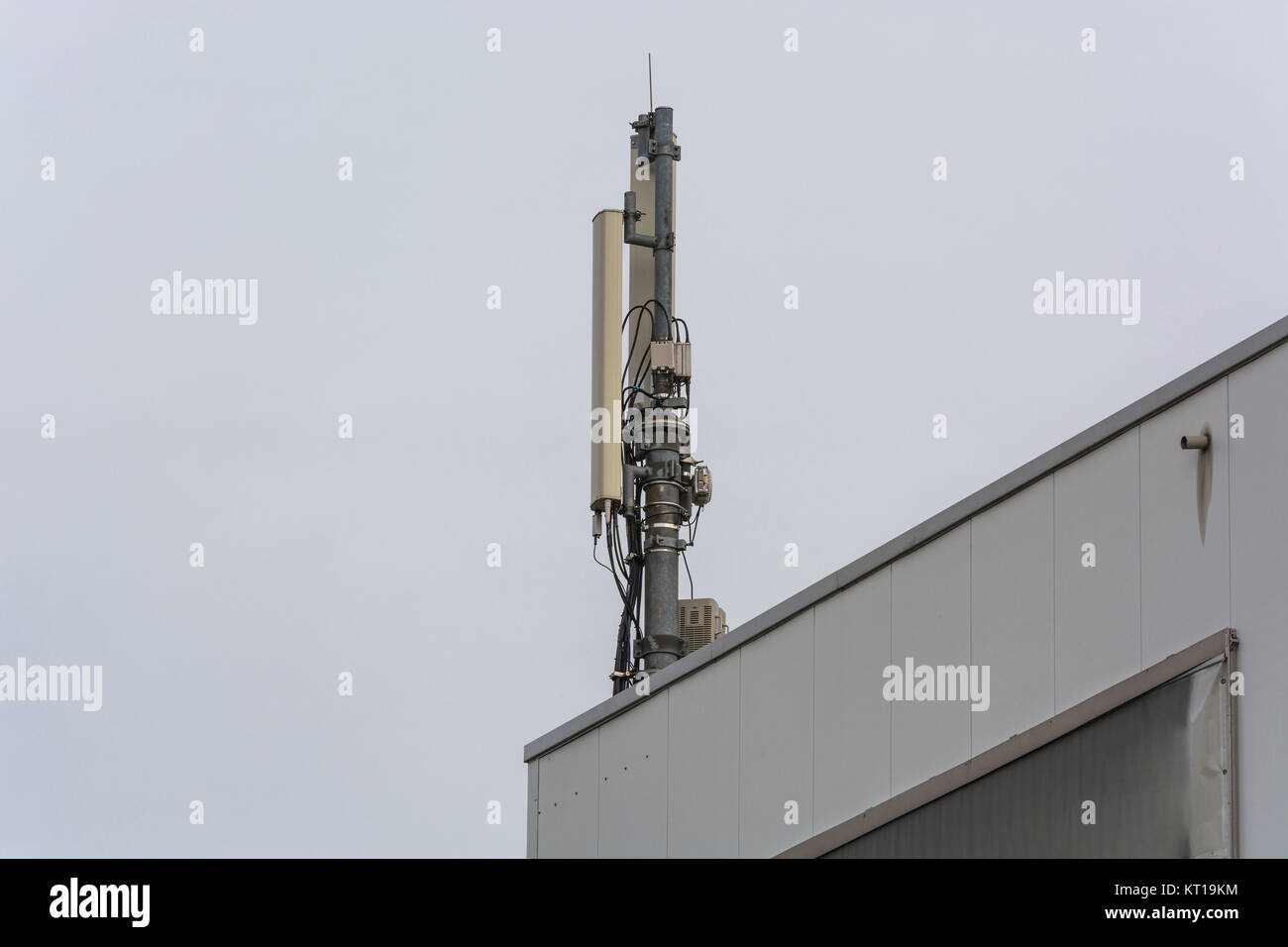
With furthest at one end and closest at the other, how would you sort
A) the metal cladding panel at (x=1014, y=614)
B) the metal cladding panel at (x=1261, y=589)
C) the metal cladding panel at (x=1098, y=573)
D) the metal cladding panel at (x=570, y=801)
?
the metal cladding panel at (x=570, y=801) < the metal cladding panel at (x=1014, y=614) < the metal cladding panel at (x=1098, y=573) < the metal cladding panel at (x=1261, y=589)

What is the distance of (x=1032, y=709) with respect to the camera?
12273mm

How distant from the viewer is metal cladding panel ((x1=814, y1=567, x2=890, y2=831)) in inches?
522

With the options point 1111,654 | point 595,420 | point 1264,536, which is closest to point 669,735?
point 1111,654

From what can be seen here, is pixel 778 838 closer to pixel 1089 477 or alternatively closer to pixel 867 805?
pixel 867 805

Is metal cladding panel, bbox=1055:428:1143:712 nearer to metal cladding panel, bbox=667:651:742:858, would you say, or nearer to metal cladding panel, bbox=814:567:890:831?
metal cladding panel, bbox=814:567:890:831

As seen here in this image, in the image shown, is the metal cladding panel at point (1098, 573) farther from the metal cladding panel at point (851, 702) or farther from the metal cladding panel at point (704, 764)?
the metal cladding panel at point (704, 764)

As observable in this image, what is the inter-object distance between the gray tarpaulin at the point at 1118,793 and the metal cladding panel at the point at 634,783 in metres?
2.46

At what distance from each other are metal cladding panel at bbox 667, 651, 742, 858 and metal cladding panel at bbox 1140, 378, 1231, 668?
3530 mm

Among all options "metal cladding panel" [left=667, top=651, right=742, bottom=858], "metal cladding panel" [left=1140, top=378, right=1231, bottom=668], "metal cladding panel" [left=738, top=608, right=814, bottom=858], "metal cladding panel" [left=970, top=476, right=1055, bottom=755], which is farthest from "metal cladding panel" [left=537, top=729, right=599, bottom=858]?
"metal cladding panel" [left=1140, top=378, right=1231, bottom=668]

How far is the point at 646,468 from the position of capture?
21078 mm

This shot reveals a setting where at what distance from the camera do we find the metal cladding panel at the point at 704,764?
14250 millimetres

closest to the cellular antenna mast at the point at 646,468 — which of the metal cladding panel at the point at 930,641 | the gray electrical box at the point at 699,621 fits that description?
the gray electrical box at the point at 699,621
